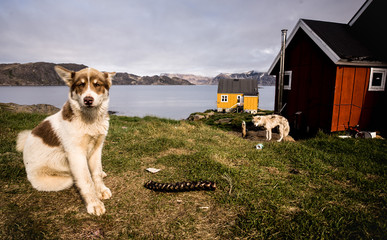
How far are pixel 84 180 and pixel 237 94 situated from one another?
120ft

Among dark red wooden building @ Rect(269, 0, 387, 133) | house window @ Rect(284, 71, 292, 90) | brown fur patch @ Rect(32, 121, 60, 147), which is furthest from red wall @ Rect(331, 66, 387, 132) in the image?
brown fur patch @ Rect(32, 121, 60, 147)

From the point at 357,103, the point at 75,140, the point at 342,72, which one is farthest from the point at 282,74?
the point at 75,140

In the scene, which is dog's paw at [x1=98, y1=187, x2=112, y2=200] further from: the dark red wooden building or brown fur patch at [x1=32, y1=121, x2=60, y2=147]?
the dark red wooden building

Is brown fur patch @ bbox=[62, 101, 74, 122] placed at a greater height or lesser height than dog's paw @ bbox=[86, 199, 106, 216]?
greater

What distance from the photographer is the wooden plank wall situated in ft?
34.1

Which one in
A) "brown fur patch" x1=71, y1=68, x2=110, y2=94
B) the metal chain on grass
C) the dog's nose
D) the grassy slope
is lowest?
the grassy slope

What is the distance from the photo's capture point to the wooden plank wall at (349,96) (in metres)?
10.4

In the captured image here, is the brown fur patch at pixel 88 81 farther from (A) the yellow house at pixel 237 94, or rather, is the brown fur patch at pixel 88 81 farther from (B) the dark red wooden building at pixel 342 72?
(A) the yellow house at pixel 237 94

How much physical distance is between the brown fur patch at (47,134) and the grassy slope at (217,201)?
114 cm

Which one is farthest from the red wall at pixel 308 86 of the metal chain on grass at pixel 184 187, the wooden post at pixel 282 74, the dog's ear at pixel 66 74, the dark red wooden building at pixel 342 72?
the dog's ear at pixel 66 74

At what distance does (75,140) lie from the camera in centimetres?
314

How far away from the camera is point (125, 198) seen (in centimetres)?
381

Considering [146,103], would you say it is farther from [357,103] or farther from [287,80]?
[357,103]

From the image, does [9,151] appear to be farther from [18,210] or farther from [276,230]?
[276,230]
